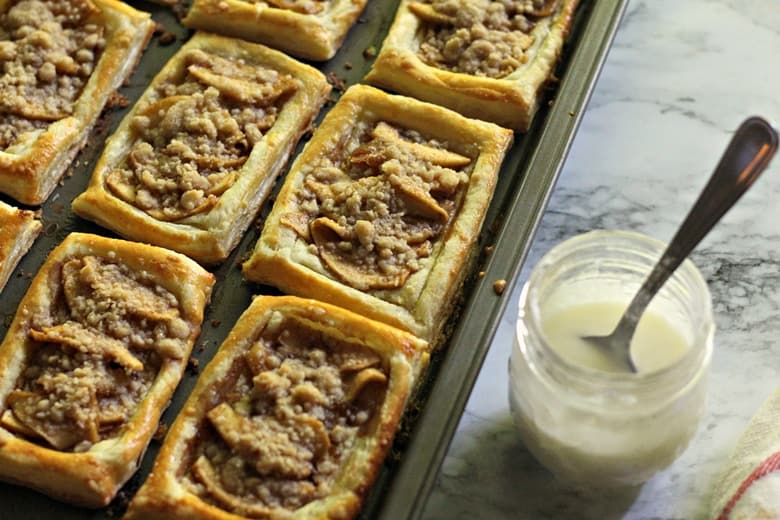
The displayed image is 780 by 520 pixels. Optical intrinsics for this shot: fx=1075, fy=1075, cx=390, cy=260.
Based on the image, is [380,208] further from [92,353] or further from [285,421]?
[92,353]

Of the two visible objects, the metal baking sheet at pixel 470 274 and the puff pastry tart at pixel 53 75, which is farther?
the puff pastry tart at pixel 53 75

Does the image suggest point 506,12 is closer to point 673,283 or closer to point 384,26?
point 384,26

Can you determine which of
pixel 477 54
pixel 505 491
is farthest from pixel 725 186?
pixel 477 54

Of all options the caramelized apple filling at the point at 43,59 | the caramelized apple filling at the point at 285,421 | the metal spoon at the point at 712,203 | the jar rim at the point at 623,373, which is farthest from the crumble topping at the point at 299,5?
the metal spoon at the point at 712,203

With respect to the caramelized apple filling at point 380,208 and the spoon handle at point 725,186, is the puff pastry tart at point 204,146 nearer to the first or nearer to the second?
the caramelized apple filling at point 380,208

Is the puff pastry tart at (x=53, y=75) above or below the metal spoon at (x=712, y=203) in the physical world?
below

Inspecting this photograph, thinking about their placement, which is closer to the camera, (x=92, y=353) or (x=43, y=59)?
(x=92, y=353)
